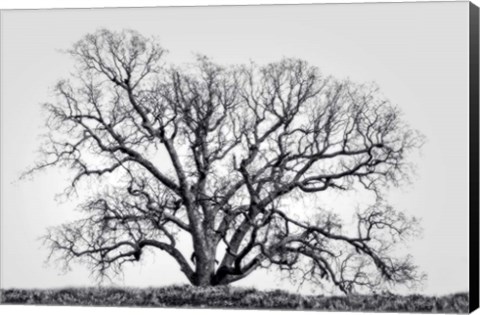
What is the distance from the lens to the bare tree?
2320 cm

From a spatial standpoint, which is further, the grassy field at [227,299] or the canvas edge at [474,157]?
the grassy field at [227,299]

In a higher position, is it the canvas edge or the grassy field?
the canvas edge

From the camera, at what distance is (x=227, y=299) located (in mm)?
23547

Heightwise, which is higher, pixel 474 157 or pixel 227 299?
pixel 474 157

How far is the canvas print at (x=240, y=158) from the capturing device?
74.5 ft

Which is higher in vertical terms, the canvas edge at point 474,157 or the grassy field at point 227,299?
the canvas edge at point 474,157

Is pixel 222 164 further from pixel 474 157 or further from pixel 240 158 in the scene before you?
pixel 474 157

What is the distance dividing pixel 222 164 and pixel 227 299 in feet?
6.24

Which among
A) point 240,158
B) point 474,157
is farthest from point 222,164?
point 474,157

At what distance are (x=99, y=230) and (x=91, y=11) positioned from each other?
123 inches

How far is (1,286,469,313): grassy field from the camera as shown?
74.7ft

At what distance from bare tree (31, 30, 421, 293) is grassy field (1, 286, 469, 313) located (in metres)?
0.22

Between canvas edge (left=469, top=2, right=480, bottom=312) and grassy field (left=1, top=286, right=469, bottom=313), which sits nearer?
canvas edge (left=469, top=2, right=480, bottom=312)

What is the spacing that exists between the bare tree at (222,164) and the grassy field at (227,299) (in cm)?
22
